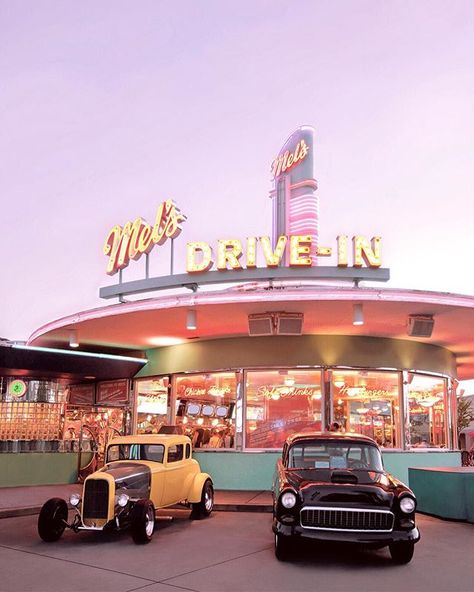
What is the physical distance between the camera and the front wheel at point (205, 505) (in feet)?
40.5

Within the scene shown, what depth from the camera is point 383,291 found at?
1364cm

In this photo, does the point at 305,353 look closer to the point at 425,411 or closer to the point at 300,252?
the point at 300,252

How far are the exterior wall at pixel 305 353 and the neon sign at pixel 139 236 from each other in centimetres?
314

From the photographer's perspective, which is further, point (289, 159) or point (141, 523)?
point (289, 159)

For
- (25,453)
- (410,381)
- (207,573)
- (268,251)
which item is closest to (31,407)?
(25,453)

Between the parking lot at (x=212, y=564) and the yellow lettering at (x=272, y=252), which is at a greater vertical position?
the yellow lettering at (x=272, y=252)

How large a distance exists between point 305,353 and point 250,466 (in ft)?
10.7

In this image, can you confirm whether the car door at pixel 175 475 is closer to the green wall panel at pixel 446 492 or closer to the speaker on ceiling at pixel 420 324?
the green wall panel at pixel 446 492

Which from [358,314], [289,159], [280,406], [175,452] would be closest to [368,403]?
[280,406]

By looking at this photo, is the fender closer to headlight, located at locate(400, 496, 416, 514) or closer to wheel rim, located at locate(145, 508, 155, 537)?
wheel rim, located at locate(145, 508, 155, 537)

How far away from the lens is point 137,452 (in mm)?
11992

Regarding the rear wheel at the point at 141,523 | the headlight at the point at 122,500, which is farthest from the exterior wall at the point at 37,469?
the rear wheel at the point at 141,523

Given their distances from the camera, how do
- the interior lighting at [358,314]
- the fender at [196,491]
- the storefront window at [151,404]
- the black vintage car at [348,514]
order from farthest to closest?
the storefront window at [151,404] → the interior lighting at [358,314] → the fender at [196,491] → the black vintage car at [348,514]

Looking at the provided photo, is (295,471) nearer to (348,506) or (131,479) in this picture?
(348,506)
